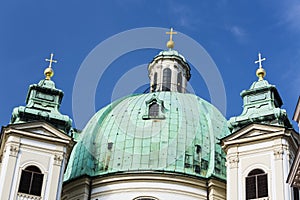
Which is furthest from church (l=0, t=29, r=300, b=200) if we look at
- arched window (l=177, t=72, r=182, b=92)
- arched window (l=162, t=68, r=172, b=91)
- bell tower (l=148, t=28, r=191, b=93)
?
arched window (l=177, t=72, r=182, b=92)

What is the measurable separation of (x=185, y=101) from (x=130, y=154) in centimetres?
571

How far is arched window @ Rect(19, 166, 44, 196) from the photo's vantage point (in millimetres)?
37469

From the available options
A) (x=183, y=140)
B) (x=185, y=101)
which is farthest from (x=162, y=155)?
(x=185, y=101)

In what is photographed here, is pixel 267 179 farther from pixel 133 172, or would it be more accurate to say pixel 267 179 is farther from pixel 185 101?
pixel 185 101

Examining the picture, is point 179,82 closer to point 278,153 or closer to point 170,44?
point 170,44

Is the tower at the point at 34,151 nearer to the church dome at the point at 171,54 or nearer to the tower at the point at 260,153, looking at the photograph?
the tower at the point at 260,153

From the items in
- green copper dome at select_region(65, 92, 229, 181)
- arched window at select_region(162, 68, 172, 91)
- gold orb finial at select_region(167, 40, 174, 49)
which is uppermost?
gold orb finial at select_region(167, 40, 174, 49)

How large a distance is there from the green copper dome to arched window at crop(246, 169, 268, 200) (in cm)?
468

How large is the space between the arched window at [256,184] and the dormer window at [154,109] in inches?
338

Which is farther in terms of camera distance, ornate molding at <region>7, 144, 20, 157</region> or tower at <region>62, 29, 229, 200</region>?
tower at <region>62, 29, 229, 200</region>

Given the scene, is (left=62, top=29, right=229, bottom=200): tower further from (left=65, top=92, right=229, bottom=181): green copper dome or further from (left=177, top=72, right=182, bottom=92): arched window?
(left=177, top=72, right=182, bottom=92): arched window

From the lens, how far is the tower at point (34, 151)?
37469mm

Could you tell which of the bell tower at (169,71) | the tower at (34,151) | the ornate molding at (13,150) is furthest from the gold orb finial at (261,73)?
the ornate molding at (13,150)

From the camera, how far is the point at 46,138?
39.1m
